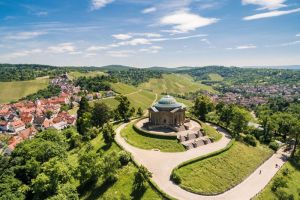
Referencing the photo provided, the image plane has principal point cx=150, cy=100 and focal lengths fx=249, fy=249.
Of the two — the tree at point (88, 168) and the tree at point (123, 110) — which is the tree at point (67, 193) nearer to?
the tree at point (88, 168)

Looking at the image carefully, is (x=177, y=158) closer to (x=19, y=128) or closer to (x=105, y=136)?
(x=105, y=136)

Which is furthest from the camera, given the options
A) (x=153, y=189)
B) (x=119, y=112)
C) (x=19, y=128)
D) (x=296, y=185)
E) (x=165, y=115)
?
(x=19, y=128)

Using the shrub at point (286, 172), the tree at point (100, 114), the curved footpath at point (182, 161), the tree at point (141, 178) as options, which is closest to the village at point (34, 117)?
the tree at point (100, 114)

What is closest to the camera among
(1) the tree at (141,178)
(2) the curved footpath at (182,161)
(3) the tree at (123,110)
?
(1) the tree at (141,178)

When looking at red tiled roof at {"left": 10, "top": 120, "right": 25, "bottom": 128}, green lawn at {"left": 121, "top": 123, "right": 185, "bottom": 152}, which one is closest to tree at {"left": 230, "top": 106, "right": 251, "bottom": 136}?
green lawn at {"left": 121, "top": 123, "right": 185, "bottom": 152}

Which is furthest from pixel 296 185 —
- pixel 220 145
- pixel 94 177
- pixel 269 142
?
pixel 94 177

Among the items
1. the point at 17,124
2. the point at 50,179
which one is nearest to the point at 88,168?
the point at 50,179

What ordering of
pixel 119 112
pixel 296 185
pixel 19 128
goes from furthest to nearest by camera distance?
pixel 19 128
pixel 119 112
pixel 296 185
